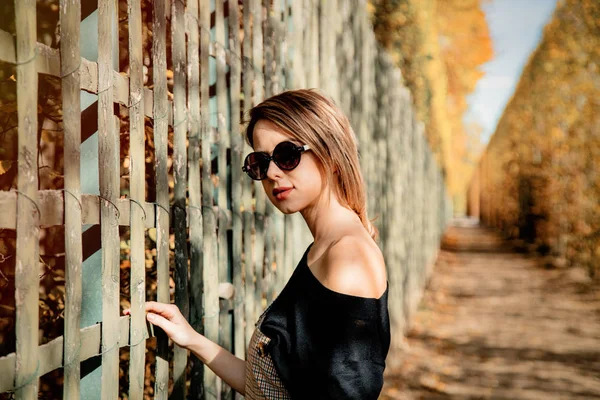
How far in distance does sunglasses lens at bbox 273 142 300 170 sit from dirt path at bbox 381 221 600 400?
141 inches

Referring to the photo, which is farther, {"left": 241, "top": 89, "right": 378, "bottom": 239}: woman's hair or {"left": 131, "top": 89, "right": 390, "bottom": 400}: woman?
{"left": 241, "top": 89, "right": 378, "bottom": 239}: woman's hair

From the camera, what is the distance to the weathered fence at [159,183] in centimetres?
118

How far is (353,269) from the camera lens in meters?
1.46

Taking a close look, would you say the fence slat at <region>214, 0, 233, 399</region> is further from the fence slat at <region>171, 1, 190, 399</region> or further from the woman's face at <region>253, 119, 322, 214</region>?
the woman's face at <region>253, 119, 322, 214</region>

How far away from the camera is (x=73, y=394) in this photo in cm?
133

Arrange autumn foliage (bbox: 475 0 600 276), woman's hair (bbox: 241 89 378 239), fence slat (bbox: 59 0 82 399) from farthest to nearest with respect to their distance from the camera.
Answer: autumn foliage (bbox: 475 0 600 276)
woman's hair (bbox: 241 89 378 239)
fence slat (bbox: 59 0 82 399)

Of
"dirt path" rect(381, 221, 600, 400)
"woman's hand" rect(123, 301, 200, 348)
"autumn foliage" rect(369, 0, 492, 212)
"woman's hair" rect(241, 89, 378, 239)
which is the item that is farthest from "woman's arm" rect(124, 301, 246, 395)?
"autumn foliage" rect(369, 0, 492, 212)

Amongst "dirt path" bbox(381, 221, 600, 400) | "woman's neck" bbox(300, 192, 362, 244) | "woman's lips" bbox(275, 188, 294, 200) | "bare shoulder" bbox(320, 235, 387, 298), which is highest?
"woman's lips" bbox(275, 188, 294, 200)

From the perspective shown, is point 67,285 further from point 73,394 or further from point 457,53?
point 457,53

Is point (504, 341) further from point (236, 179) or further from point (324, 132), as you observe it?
point (324, 132)

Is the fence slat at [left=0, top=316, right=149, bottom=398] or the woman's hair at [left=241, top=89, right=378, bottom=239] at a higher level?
the woman's hair at [left=241, top=89, right=378, bottom=239]

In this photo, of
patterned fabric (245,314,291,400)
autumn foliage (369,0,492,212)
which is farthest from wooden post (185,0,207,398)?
autumn foliage (369,0,492,212)

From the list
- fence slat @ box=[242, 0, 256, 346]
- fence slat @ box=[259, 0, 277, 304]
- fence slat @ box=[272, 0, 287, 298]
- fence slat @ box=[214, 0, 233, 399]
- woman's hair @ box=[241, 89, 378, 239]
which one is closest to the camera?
woman's hair @ box=[241, 89, 378, 239]

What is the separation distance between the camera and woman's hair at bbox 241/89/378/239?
1677 millimetres
